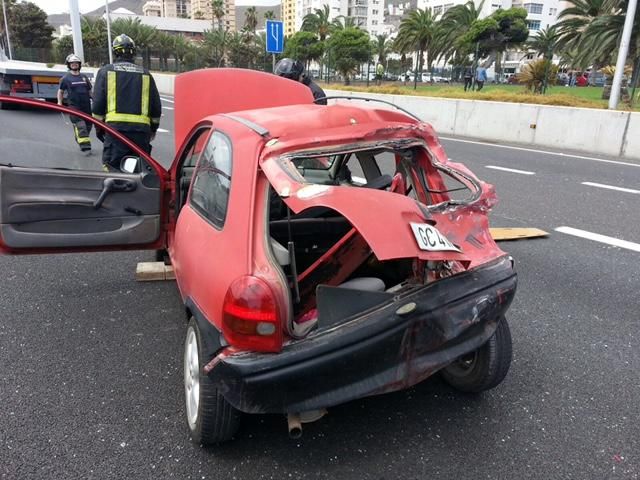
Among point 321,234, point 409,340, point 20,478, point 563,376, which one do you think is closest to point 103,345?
point 20,478

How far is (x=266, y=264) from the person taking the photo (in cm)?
222

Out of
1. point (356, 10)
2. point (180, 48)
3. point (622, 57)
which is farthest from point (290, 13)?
point (622, 57)

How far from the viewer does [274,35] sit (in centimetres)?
1548

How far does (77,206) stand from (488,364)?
9.57 ft

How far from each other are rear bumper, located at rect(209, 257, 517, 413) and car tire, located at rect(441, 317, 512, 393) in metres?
0.43

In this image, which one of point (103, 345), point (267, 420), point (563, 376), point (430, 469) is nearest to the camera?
point (430, 469)

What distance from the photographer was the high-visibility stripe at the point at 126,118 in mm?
5379

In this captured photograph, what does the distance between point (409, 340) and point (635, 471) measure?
48.3 inches

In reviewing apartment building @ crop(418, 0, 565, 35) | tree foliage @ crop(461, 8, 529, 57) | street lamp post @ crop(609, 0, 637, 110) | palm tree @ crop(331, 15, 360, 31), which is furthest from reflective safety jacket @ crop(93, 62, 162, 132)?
apartment building @ crop(418, 0, 565, 35)

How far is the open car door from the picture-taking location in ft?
12.0

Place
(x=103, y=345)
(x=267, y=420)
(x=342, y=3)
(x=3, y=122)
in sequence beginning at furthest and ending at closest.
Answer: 1. (x=342, y=3)
2. (x=3, y=122)
3. (x=103, y=345)
4. (x=267, y=420)

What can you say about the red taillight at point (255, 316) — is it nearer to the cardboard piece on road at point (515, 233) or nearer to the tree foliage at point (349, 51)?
the cardboard piece on road at point (515, 233)

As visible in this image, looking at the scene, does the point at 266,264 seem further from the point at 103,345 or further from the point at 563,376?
the point at 563,376

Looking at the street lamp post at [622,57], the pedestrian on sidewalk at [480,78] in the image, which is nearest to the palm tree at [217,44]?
the pedestrian on sidewalk at [480,78]
